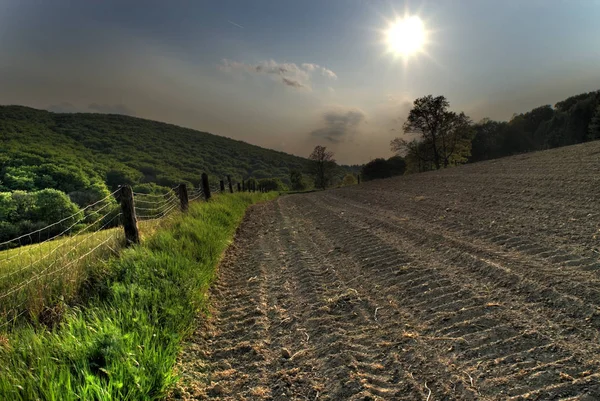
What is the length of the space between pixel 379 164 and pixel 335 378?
66.5 m

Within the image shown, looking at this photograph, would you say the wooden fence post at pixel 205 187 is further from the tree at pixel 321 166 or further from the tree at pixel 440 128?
the tree at pixel 321 166

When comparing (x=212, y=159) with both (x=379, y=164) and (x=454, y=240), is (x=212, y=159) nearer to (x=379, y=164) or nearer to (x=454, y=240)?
(x=379, y=164)

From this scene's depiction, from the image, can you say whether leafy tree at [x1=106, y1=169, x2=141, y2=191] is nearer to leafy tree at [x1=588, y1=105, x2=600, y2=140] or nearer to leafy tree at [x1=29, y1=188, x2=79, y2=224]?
leafy tree at [x1=29, y1=188, x2=79, y2=224]

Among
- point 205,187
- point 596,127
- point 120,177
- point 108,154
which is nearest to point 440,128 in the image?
point 596,127

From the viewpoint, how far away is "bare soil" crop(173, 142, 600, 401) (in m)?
2.22

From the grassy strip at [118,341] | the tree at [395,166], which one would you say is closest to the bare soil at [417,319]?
the grassy strip at [118,341]

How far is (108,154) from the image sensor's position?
3297 inches

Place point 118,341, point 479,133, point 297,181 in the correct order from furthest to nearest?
point 297,181
point 479,133
point 118,341

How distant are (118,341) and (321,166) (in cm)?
6752

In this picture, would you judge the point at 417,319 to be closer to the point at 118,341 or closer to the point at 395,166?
the point at 118,341

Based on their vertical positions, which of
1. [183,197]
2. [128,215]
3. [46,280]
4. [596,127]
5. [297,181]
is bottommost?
[46,280]

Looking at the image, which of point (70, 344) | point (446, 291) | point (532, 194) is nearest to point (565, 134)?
point (532, 194)

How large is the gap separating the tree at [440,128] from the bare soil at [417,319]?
38166mm

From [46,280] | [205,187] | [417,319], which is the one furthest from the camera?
[205,187]
